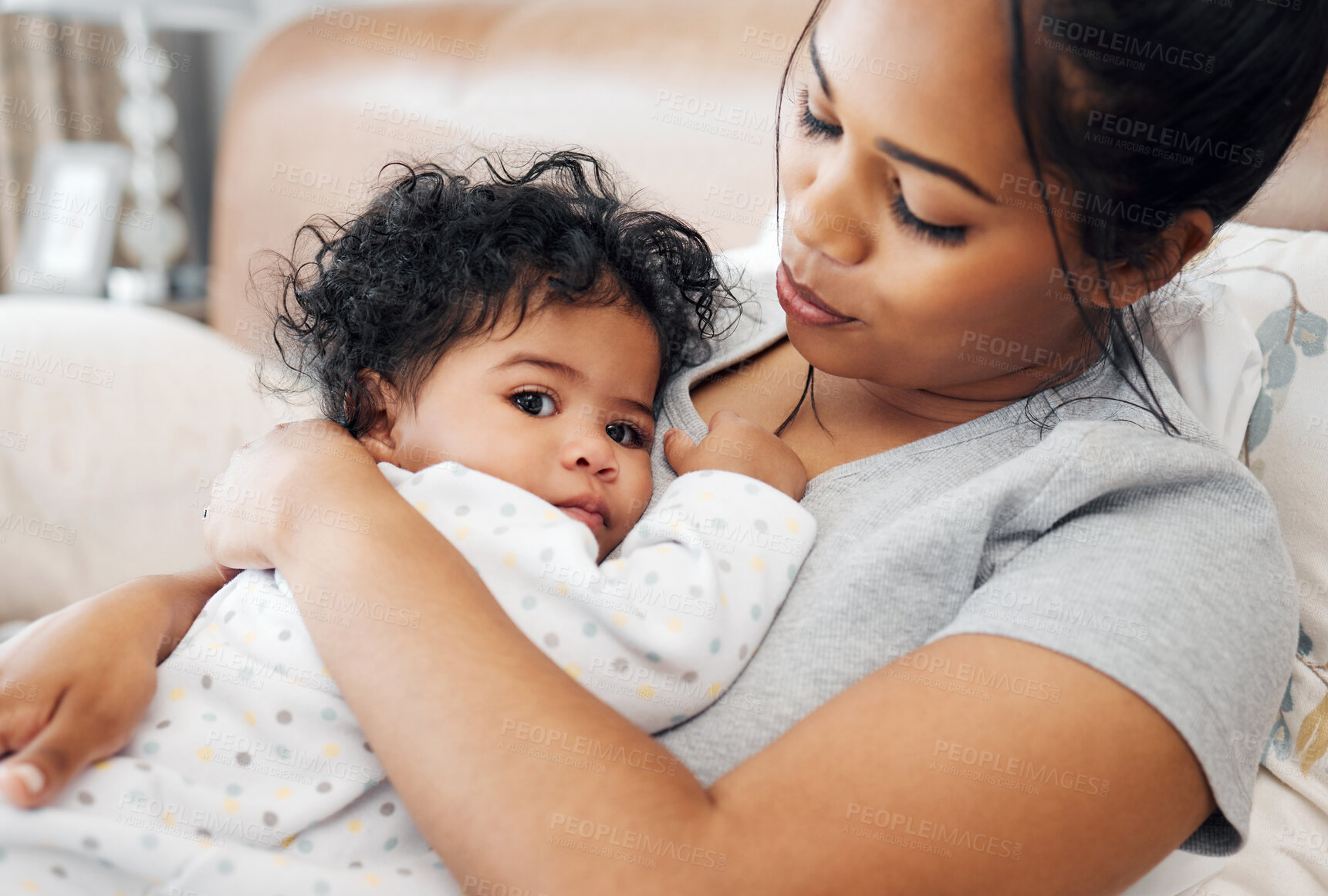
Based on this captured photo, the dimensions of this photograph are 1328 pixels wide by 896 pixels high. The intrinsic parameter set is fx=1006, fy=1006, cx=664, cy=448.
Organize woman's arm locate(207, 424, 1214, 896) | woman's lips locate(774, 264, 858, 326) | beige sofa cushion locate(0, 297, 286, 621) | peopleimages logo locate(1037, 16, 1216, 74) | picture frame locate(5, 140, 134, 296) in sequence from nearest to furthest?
woman's arm locate(207, 424, 1214, 896) < peopleimages logo locate(1037, 16, 1216, 74) < woman's lips locate(774, 264, 858, 326) < beige sofa cushion locate(0, 297, 286, 621) < picture frame locate(5, 140, 134, 296)

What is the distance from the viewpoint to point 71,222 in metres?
3.12

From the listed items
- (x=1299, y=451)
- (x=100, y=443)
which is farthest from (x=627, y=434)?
(x=100, y=443)

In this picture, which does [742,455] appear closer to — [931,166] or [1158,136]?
[931,166]

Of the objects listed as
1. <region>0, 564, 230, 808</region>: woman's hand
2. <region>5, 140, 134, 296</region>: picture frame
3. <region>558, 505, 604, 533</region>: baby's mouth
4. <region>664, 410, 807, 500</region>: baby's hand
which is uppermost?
<region>664, 410, 807, 500</region>: baby's hand

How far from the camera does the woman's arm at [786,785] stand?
0.59 m

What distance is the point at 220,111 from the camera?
12.5 ft

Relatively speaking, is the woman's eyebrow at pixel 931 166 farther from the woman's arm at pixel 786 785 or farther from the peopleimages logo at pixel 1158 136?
the woman's arm at pixel 786 785

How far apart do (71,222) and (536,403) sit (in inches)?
115

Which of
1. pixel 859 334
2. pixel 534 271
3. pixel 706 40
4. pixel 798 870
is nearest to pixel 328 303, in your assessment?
pixel 534 271

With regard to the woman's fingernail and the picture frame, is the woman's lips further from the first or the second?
the picture frame

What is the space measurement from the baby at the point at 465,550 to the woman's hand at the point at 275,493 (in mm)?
21

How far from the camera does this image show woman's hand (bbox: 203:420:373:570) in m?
0.74

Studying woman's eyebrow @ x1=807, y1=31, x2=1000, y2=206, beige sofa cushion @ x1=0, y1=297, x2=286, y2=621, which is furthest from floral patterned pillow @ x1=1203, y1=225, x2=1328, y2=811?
beige sofa cushion @ x1=0, y1=297, x2=286, y2=621

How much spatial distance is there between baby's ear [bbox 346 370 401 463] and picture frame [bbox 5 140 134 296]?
8.57ft
